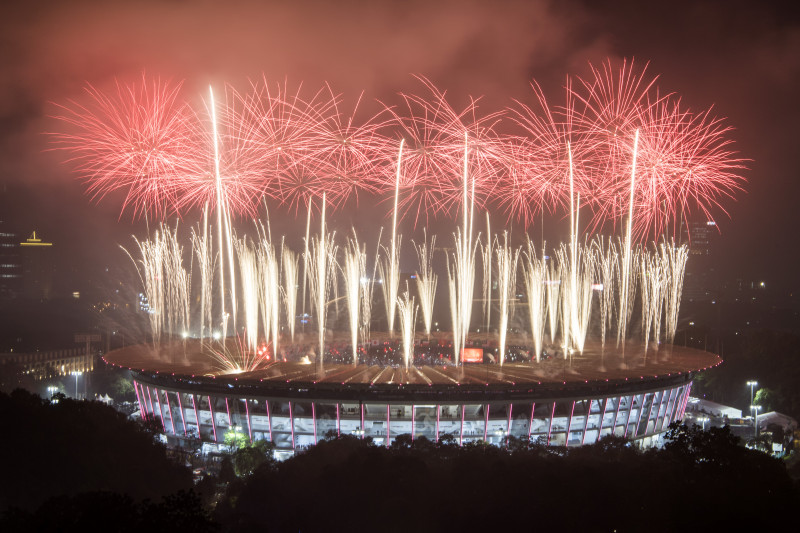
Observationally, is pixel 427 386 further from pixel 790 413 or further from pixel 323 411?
pixel 790 413

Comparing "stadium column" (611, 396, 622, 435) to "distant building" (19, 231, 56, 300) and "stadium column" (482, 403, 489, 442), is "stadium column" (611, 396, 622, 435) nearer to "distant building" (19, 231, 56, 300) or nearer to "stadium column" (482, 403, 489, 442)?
"stadium column" (482, 403, 489, 442)

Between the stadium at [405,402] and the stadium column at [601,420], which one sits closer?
the stadium at [405,402]

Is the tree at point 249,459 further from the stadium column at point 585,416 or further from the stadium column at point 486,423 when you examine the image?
the stadium column at point 585,416

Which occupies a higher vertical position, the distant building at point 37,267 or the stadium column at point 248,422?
the distant building at point 37,267

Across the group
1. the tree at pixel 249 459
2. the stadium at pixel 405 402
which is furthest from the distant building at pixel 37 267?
the tree at pixel 249 459

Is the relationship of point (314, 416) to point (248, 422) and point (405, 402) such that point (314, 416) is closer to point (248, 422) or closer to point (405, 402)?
point (248, 422)

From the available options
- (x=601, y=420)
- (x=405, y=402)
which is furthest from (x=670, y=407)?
(x=405, y=402)
